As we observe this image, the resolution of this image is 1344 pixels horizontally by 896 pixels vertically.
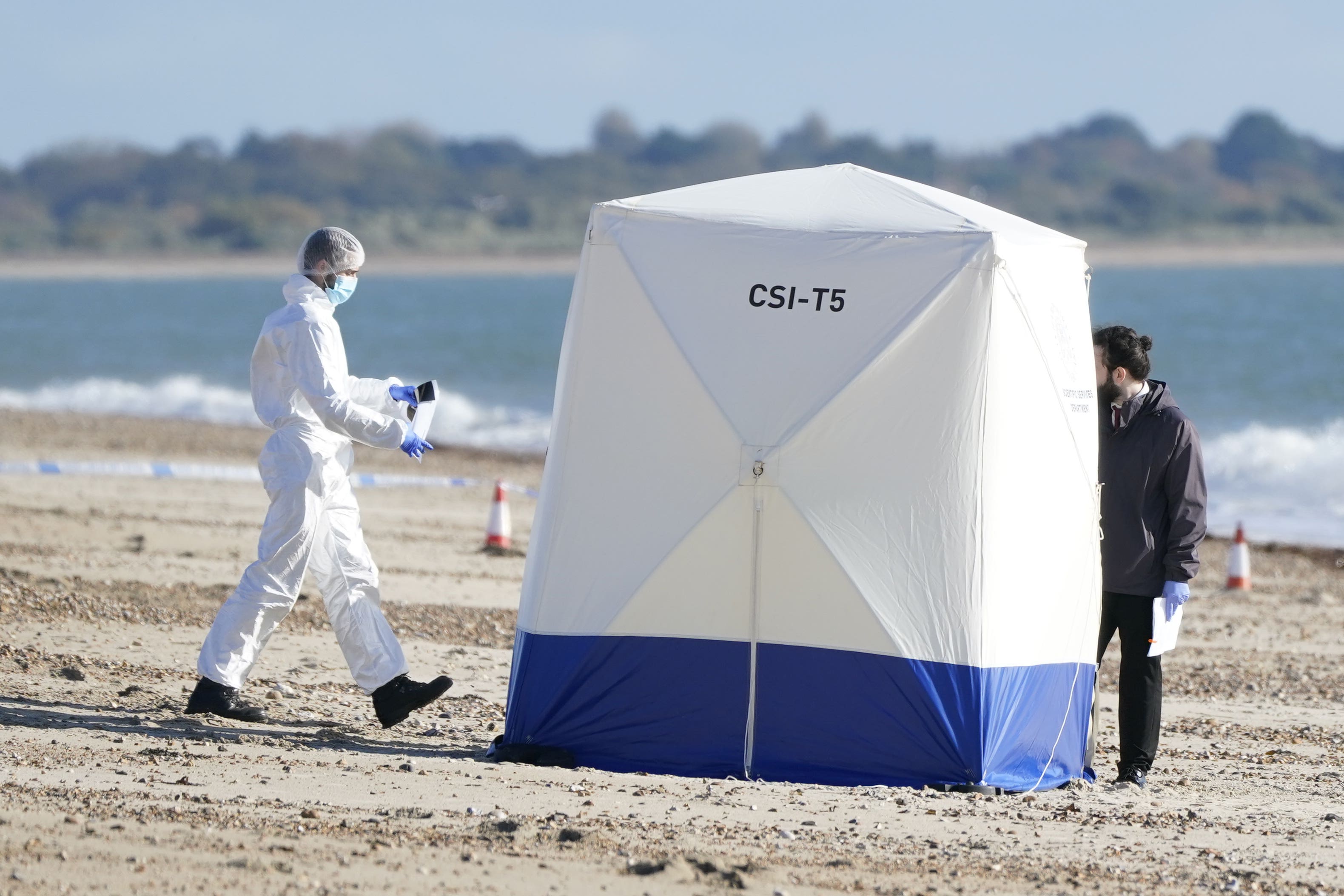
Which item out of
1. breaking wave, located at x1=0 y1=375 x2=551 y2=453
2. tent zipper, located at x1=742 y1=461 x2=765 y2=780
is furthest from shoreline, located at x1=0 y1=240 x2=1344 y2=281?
tent zipper, located at x1=742 y1=461 x2=765 y2=780

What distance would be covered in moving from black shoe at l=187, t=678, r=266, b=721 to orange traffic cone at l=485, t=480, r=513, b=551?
6.20m

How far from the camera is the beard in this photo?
21.4 ft

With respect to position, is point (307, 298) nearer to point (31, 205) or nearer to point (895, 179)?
point (895, 179)

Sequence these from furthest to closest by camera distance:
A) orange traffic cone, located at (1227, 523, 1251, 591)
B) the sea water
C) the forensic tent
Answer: the sea water < orange traffic cone, located at (1227, 523, 1251, 591) < the forensic tent

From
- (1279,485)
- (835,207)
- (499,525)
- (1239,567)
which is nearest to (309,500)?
(835,207)

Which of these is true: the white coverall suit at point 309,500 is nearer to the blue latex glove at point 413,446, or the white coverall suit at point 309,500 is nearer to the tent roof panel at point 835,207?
the blue latex glove at point 413,446

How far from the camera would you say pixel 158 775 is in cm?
573

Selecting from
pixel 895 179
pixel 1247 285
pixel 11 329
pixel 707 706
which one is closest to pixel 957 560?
pixel 707 706

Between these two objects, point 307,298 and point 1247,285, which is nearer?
point 307,298

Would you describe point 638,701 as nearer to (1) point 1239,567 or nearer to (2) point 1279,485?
(1) point 1239,567

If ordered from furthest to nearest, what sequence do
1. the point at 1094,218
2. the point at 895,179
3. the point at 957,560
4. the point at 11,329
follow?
the point at 1094,218 → the point at 11,329 → the point at 895,179 → the point at 957,560

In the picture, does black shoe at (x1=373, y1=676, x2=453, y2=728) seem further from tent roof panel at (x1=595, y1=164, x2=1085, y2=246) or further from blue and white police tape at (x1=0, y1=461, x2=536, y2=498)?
blue and white police tape at (x1=0, y1=461, x2=536, y2=498)

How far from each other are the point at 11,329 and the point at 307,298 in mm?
58448

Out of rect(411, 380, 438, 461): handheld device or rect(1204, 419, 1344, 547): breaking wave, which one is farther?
rect(1204, 419, 1344, 547): breaking wave
